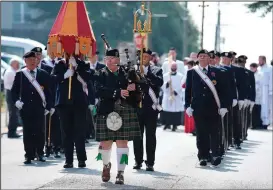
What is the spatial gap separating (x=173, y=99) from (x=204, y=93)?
9.94 m

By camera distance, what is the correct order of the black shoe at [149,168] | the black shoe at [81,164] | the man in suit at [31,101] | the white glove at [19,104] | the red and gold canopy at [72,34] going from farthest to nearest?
1. the man in suit at [31,101]
2. the white glove at [19,104]
3. the red and gold canopy at [72,34]
4. the black shoe at [81,164]
5. the black shoe at [149,168]

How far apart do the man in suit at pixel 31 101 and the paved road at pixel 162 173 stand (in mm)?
349

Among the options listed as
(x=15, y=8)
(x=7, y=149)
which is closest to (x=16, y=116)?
(x=7, y=149)

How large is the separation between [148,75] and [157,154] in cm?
364

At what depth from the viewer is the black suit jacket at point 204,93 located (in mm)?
16188

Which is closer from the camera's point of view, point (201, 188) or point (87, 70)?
point (201, 188)

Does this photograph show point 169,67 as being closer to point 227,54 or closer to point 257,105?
point 257,105

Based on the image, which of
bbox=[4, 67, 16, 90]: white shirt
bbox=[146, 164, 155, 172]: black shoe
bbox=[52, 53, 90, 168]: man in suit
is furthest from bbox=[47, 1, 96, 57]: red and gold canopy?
bbox=[4, 67, 16, 90]: white shirt

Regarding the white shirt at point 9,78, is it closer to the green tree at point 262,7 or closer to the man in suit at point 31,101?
the man in suit at point 31,101

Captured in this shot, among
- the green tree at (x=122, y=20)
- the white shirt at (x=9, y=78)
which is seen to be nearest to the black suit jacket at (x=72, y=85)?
the white shirt at (x=9, y=78)

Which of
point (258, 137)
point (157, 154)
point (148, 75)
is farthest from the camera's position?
point (258, 137)

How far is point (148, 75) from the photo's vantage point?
1509 centimetres

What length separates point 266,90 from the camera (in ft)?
93.4

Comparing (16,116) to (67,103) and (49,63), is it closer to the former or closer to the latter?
(49,63)
